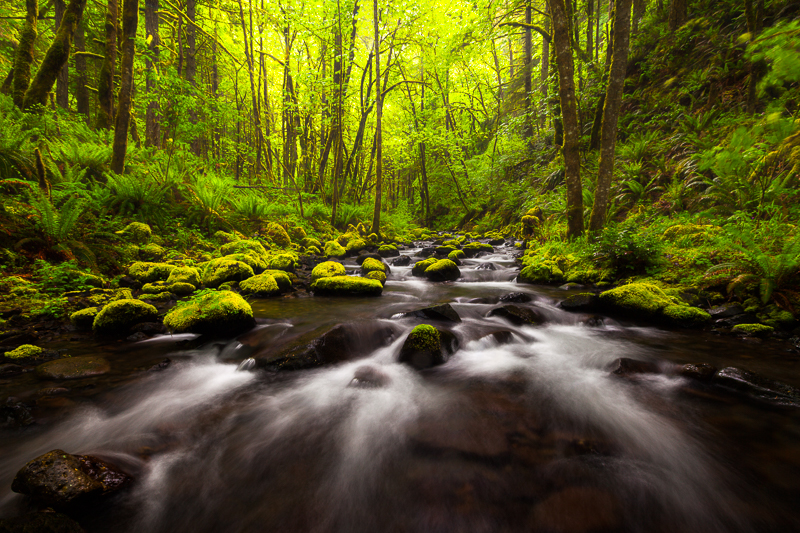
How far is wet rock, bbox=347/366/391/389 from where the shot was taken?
3393mm

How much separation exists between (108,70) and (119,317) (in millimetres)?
7789

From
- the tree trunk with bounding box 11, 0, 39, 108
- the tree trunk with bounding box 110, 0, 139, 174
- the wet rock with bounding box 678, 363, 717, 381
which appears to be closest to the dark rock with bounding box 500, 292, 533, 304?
the wet rock with bounding box 678, 363, 717, 381

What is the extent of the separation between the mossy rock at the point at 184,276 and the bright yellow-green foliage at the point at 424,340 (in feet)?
14.7

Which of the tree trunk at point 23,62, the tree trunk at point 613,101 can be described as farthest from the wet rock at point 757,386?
the tree trunk at point 23,62

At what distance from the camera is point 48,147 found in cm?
654

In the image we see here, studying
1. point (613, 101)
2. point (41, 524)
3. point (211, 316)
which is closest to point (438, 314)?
point (211, 316)

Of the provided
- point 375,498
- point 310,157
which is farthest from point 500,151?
point 375,498

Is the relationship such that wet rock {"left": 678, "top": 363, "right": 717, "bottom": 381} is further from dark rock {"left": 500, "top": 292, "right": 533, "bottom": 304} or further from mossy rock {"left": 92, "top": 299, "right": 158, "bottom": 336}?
mossy rock {"left": 92, "top": 299, "right": 158, "bottom": 336}

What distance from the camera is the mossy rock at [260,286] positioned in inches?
250

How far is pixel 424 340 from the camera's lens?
12.6 feet

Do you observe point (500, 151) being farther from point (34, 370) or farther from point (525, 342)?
point (34, 370)

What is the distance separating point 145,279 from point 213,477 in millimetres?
4799

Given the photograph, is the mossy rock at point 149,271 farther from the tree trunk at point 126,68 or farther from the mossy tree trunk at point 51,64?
the mossy tree trunk at point 51,64

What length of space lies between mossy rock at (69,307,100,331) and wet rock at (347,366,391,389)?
3551 mm
